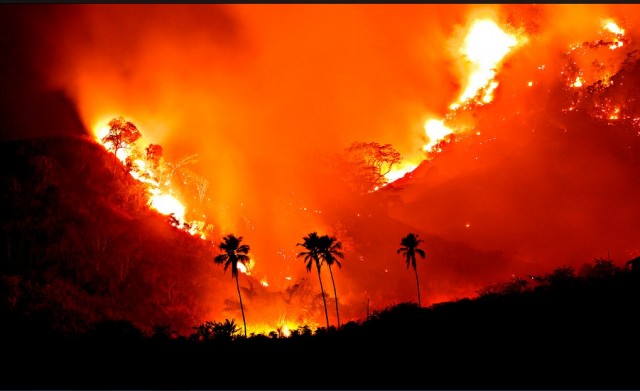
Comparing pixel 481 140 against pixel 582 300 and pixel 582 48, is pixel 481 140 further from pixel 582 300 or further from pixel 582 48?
pixel 582 300

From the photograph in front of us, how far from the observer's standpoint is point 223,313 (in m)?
63.6

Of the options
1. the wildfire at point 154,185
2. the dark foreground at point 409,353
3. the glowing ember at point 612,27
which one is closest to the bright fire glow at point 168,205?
the wildfire at point 154,185

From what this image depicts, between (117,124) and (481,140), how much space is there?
80911 mm

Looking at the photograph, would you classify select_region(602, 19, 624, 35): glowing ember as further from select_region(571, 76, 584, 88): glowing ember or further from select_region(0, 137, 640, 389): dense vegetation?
select_region(0, 137, 640, 389): dense vegetation

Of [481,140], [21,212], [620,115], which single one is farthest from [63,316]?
[620,115]

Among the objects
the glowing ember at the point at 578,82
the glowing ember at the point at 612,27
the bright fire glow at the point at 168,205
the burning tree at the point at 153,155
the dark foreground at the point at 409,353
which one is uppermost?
the glowing ember at the point at 612,27

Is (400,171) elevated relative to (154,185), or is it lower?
elevated

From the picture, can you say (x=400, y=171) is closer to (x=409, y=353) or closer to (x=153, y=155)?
(x=153, y=155)

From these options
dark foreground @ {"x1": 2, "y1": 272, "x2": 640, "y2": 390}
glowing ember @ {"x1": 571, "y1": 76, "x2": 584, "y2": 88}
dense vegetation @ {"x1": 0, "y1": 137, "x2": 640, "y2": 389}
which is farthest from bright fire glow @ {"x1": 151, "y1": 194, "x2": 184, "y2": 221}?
glowing ember @ {"x1": 571, "y1": 76, "x2": 584, "y2": 88}

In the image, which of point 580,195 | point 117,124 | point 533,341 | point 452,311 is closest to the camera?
point 533,341

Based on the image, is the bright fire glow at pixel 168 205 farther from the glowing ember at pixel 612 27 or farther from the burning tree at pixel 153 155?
the glowing ember at pixel 612 27

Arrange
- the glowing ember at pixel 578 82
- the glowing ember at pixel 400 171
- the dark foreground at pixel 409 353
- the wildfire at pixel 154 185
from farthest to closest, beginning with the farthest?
the glowing ember at pixel 400 171
the glowing ember at pixel 578 82
the wildfire at pixel 154 185
the dark foreground at pixel 409 353

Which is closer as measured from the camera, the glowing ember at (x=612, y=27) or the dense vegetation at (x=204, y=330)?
the dense vegetation at (x=204, y=330)

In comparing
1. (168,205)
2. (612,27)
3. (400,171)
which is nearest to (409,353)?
(168,205)
